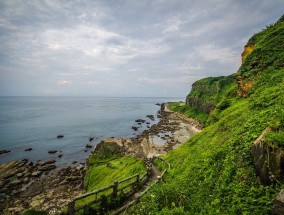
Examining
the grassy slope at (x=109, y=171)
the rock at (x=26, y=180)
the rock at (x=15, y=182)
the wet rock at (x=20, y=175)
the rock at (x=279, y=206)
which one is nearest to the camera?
the rock at (x=279, y=206)

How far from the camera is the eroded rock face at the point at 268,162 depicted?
27.6 ft

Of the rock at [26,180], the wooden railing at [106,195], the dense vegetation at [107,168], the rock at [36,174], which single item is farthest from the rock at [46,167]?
the wooden railing at [106,195]

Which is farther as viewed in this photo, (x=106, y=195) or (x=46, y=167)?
(x=46, y=167)

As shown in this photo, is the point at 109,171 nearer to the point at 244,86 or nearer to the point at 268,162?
the point at 244,86

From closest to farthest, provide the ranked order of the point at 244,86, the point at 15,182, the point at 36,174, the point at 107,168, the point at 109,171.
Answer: the point at 244,86, the point at 109,171, the point at 107,168, the point at 15,182, the point at 36,174

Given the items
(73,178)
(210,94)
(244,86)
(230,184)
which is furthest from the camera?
(210,94)

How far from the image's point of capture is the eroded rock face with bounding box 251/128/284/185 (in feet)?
27.6

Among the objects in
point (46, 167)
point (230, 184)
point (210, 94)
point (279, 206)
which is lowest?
point (46, 167)

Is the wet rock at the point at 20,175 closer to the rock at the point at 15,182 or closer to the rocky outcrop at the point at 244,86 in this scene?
the rock at the point at 15,182

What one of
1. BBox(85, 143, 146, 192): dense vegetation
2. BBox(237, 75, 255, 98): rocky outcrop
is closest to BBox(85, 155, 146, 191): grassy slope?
BBox(85, 143, 146, 192): dense vegetation

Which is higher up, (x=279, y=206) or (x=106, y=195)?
(x=279, y=206)

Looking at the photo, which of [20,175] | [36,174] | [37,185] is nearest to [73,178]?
[37,185]

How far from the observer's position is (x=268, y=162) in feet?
28.9

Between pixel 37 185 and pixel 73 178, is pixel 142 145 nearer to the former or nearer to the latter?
pixel 73 178
